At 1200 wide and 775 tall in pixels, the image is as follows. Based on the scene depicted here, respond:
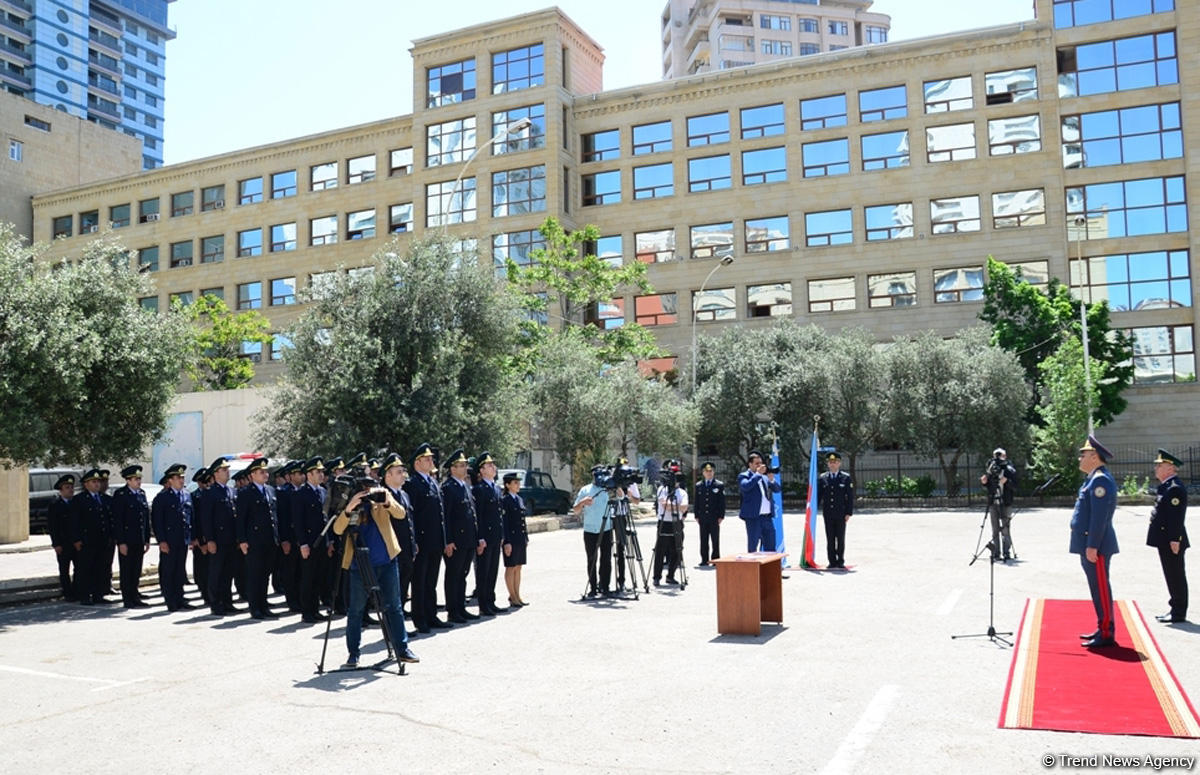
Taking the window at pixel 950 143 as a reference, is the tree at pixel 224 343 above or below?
below

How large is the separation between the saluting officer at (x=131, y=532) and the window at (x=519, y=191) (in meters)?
36.6

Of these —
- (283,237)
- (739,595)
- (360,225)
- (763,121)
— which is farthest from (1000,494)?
(283,237)

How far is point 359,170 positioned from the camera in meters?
56.4

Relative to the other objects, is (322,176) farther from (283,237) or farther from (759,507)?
(759,507)

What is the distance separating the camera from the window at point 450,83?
52.7m

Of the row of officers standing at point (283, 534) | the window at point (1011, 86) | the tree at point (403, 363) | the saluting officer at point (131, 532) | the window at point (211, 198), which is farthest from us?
the window at point (211, 198)

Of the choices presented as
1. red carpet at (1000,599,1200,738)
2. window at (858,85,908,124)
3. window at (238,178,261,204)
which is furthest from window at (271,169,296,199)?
red carpet at (1000,599,1200,738)

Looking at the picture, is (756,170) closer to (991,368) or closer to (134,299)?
(991,368)

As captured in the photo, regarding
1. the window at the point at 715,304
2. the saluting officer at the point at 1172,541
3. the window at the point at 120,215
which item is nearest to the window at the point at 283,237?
the window at the point at 120,215

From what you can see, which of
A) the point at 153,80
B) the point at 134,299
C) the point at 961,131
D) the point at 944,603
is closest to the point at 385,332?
the point at 134,299

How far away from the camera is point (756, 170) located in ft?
164

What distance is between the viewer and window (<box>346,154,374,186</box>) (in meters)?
56.0

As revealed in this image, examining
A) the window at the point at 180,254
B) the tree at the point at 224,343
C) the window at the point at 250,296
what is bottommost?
the tree at the point at 224,343

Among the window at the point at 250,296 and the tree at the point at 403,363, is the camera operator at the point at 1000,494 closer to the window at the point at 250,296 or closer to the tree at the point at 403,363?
the tree at the point at 403,363
